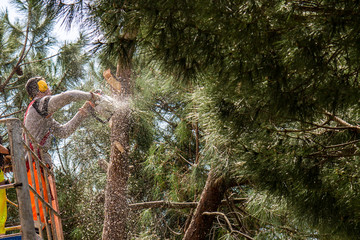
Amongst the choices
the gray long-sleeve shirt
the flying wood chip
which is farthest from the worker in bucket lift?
the flying wood chip

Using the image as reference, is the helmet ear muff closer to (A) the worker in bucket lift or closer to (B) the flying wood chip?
(A) the worker in bucket lift

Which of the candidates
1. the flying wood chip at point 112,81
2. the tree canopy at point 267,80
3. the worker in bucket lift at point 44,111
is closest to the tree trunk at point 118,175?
the flying wood chip at point 112,81

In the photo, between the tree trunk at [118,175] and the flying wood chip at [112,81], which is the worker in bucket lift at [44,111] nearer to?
the flying wood chip at [112,81]

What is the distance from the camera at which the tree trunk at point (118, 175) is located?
5.73 m

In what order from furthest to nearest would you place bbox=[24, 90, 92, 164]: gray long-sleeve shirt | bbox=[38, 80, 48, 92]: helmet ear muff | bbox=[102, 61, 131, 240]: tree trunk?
bbox=[102, 61, 131, 240]: tree trunk
bbox=[38, 80, 48, 92]: helmet ear muff
bbox=[24, 90, 92, 164]: gray long-sleeve shirt

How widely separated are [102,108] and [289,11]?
3.03 meters

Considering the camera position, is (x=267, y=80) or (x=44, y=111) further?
(x=44, y=111)

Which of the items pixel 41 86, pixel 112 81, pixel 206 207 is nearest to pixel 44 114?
pixel 41 86

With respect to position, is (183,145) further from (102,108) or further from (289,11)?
(289,11)

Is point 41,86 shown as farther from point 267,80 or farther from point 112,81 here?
point 267,80

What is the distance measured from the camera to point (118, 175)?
5852 mm

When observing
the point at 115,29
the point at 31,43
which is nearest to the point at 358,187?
the point at 115,29

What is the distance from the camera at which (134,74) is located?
7000mm

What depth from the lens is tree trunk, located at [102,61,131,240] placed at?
5.73 meters
